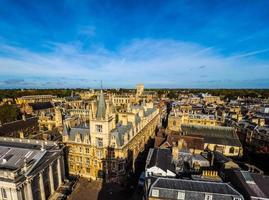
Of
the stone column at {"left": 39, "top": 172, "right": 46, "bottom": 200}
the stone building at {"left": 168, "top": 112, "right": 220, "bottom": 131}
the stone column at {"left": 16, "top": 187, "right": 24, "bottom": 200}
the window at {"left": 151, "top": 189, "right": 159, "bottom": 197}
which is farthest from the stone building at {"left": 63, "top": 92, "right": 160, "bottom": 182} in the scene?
the stone building at {"left": 168, "top": 112, "right": 220, "bottom": 131}

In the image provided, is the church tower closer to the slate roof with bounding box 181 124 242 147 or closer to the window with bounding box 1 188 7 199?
the window with bounding box 1 188 7 199

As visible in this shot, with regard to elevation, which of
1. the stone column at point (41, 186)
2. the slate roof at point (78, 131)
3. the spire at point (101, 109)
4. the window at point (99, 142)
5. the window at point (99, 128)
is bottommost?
the stone column at point (41, 186)

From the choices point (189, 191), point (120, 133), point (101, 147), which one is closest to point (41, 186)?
point (101, 147)

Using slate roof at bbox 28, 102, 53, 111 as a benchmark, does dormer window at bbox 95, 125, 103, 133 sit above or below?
above

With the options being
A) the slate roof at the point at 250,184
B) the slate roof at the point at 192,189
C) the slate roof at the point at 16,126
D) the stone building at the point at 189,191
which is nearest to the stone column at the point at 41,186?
the stone building at the point at 189,191

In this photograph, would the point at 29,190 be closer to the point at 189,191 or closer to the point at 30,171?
the point at 30,171

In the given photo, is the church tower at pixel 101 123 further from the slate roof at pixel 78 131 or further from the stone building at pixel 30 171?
the stone building at pixel 30 171
